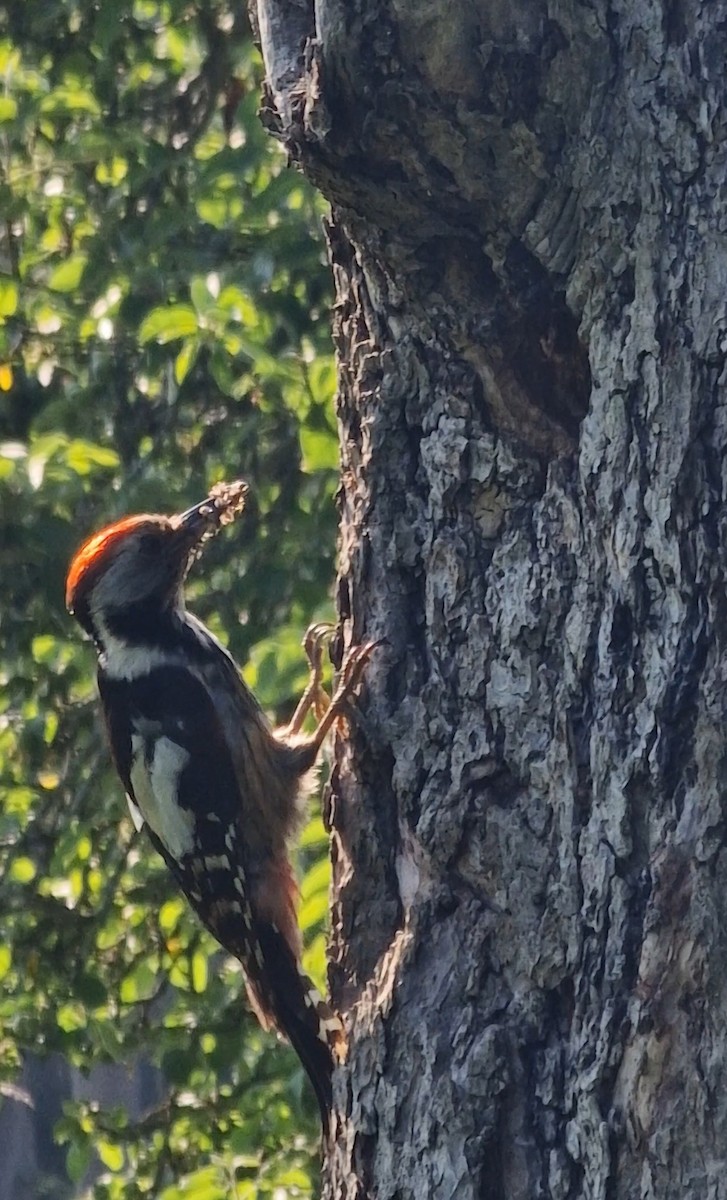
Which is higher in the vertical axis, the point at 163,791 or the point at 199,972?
the point at 163,791

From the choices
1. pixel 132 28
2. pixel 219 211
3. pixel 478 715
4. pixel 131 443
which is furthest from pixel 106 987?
pixel 132 28

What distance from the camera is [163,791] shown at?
337 cm

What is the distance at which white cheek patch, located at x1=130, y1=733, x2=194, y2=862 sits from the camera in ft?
10.9

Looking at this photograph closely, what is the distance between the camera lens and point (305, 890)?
2.59 metres

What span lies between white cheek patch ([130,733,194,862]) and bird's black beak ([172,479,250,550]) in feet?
1.48

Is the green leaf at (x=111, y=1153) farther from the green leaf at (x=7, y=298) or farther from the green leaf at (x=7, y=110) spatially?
the green leaf at (x=7, y=110)

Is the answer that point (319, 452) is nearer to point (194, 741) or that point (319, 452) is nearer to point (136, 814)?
point (194, 741)

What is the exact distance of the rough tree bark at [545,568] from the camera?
1756mm

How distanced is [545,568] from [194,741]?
1.62 meters

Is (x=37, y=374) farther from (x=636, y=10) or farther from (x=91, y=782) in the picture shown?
(x=636, y=10)

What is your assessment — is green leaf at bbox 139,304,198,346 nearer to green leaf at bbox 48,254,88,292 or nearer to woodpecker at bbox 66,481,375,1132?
woodpecker at bbox 66,481,375,1132

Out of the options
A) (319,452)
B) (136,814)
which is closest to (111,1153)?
(136,814)

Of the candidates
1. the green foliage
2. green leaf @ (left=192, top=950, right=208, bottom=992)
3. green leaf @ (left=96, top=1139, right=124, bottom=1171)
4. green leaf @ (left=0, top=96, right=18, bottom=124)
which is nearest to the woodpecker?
the green foliage

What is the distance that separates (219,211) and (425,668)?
5.51 feet
